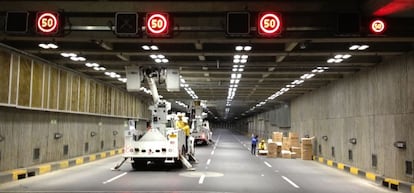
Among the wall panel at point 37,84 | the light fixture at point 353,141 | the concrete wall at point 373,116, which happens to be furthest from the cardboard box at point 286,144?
the wall panel at point 37,84

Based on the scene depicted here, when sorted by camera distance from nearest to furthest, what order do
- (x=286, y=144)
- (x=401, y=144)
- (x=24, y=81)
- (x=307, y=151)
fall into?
(x=401, y=144) → (x=24, y=81) → (x=307, y=151) → (x=286, y=144)

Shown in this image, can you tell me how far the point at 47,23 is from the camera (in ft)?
36.7

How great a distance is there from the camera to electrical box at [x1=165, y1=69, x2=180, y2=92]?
20438 mm

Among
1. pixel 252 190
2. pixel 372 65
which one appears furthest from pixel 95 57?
pixel 372 65

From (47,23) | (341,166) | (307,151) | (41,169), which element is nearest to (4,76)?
(41,169)

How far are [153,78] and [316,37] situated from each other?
10404 millimetres

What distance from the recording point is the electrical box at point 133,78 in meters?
20.0

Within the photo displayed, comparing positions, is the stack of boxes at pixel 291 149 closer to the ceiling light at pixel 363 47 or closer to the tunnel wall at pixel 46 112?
the tunnel wall at pixel 46 112

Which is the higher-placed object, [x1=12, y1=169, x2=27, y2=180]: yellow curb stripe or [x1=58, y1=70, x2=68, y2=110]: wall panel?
[x1=58, y1=70, x2=68, y2=110]: wall panel

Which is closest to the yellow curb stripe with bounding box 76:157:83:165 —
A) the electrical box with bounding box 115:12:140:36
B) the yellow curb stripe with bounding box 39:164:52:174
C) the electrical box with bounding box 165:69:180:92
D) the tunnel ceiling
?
the yellow curb stripe with bounding box 39:164:52:174

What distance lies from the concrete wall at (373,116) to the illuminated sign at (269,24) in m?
7.12

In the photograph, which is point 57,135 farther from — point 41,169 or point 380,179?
point 380,179

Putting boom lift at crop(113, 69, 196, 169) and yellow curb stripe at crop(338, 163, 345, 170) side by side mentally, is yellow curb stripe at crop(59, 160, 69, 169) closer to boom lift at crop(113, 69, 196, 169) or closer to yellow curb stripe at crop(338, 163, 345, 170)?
boom lift at crop(113, 69, 196, 169)

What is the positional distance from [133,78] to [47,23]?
29.4 ft
